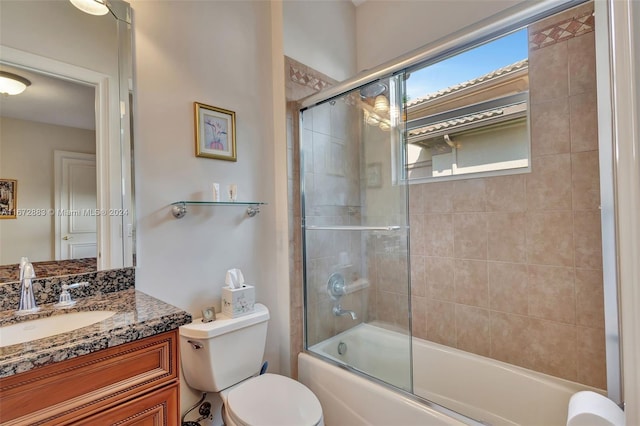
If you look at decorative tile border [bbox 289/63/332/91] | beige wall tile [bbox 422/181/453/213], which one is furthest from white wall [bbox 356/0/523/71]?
beige wall tile [bbox 422/181/453/213]

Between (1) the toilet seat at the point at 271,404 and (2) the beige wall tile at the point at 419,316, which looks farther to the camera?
(2) the beige wall tile at the point at 419,316

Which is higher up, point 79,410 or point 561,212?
point 561,212

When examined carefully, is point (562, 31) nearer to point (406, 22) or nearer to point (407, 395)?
point (406, 22)

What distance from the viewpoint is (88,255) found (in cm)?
Answer: 125

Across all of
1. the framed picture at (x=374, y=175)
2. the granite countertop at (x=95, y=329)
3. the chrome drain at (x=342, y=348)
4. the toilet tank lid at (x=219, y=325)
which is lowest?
the chrome drain at (x=342, y=348)

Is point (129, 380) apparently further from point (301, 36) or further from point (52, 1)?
point (301, 36)

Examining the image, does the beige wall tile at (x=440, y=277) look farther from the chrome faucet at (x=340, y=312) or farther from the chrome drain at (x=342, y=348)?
the chrome drain at (x=342, y=348)

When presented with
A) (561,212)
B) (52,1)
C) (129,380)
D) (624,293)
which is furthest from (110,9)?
(561,212)

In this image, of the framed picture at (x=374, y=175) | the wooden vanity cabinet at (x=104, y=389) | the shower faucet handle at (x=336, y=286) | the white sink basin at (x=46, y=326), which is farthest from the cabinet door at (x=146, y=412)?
the framed picture at (x=374, y=175)

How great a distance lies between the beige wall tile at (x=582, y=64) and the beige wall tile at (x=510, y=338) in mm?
1204

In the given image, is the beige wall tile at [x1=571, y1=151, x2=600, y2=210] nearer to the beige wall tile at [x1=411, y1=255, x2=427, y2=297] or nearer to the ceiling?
the beige wall tile at [x1=411, y1=255, x2=427, y2=297]

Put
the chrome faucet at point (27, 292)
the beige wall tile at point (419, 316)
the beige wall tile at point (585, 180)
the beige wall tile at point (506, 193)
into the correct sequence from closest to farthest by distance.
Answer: the chrome faucet at point (27, 292), the beige wall tile at point (585, 180), the beige wall tile at point (506, 193), the beige wall tile at point (419, 316)

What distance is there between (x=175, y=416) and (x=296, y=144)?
1462mm

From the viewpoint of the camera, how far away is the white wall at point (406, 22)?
5.98 feet
